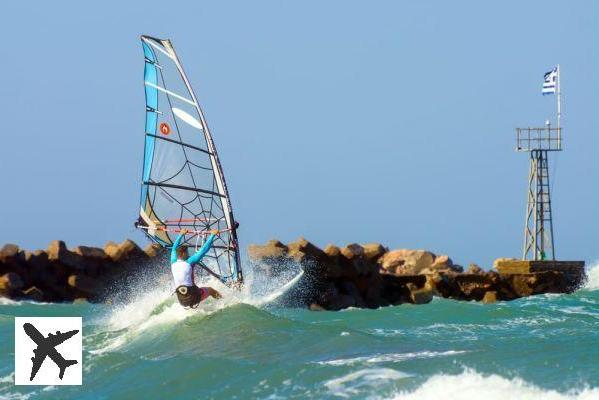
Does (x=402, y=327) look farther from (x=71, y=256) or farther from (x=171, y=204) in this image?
(x=71, y=256)

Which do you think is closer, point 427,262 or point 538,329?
point 538,329

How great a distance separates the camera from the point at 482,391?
1174 centimetres

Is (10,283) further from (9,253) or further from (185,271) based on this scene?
(185,271)

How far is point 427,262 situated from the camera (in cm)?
4203

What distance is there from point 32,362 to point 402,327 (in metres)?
8.80

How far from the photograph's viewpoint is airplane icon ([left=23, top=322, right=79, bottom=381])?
47.0ft

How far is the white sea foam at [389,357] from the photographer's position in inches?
541

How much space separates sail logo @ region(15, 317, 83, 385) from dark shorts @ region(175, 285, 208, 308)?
2.65 metres

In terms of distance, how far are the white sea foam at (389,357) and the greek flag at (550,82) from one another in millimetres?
28649

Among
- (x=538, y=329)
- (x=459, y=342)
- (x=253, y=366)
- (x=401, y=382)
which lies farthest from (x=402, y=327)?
(x=401, y=382)

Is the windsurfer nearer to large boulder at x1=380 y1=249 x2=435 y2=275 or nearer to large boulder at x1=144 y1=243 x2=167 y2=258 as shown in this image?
large boulder at x1=144 y1=243 x2=167 y2=258

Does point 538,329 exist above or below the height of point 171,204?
below

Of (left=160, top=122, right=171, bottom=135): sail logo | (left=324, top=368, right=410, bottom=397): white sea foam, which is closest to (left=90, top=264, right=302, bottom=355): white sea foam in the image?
(left=160, top=122, right=171, bottom=135): sail logo

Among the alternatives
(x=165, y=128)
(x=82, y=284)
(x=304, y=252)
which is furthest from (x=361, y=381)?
(x=82, y=284)
